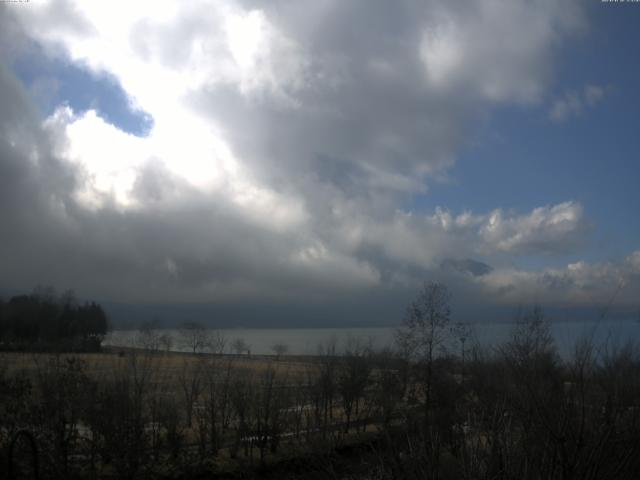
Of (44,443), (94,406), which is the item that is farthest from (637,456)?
(94,406)

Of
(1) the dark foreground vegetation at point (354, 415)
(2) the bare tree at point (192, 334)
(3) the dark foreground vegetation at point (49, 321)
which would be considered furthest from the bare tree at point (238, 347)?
(1) the dark foreground vegetation at point (354, 415)

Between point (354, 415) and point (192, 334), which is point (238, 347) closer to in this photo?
point (192, 334)

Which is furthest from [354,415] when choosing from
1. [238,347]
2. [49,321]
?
[238,347]

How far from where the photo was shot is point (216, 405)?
3753 cm

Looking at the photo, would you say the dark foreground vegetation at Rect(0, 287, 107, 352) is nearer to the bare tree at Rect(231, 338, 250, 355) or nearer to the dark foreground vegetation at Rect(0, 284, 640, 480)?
the dark foreground vegetation at Rect(0, 284, 640, 480)

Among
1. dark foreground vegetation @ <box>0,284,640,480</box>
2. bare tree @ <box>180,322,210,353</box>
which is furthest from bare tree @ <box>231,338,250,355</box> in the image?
dark foreground vegetation @ <box>0,284,640,480</box>

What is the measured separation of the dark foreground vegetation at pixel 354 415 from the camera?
962cm

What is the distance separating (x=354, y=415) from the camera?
48.5 meters

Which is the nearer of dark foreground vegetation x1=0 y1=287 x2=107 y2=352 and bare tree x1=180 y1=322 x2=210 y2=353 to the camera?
dark foreground vegetation x1=0 y1=287 x2=107 y2=352

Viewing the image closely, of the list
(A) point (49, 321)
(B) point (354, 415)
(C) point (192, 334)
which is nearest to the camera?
(B) point (354, 415)

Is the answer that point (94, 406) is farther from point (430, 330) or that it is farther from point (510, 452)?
point (430, 330)

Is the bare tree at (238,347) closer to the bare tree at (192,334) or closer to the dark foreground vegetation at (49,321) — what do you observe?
the bare tree at (192,334)

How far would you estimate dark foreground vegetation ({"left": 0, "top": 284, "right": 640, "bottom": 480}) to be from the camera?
962 cm

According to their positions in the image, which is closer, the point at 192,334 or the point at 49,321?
the point at 49,321
